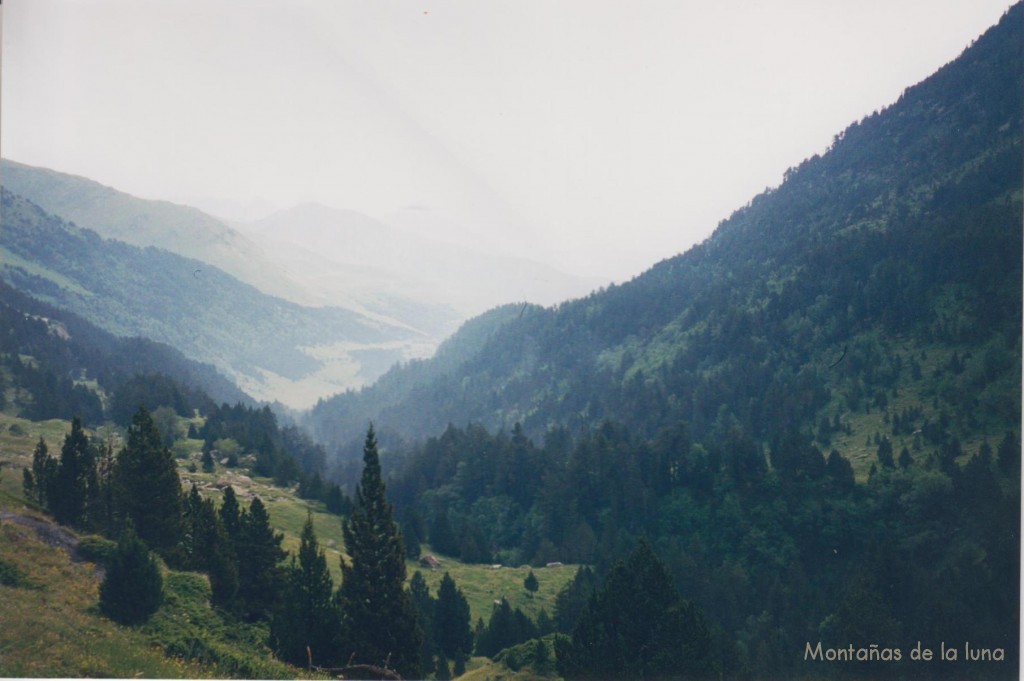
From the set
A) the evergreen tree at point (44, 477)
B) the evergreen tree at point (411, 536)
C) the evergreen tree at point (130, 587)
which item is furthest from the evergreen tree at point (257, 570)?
the evergreen tree at point (411, 536)

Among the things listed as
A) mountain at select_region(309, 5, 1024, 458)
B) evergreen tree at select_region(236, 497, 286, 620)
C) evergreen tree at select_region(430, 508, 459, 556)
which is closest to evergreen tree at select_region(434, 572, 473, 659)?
evergreen tree at select_region(236, 497, 286, 620)

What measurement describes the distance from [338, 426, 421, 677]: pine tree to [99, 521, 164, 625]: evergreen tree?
7651mm

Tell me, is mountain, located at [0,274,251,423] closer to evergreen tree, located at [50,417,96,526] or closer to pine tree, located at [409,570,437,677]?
evergreen tree, located at [50,417,96,526]

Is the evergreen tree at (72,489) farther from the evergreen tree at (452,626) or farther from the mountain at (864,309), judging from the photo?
the mountain at (864,309)

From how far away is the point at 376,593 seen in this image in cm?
2777

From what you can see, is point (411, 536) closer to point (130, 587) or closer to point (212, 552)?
point (212, 552)

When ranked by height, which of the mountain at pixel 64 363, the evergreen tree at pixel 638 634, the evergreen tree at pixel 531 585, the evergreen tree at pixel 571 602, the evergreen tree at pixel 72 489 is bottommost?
the evergreen tree at pixel 531 585

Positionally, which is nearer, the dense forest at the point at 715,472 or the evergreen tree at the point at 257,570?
the dense forest at the point at 715,472

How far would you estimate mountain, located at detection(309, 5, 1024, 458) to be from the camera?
85125 millimetres

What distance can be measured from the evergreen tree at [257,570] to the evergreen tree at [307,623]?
4.40 m

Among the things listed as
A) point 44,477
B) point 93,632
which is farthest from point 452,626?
point 44,477

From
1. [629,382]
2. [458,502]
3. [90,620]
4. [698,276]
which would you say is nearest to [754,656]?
[90,620]

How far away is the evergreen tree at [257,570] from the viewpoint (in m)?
32.6

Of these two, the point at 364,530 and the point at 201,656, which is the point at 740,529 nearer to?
the point at 364,530
